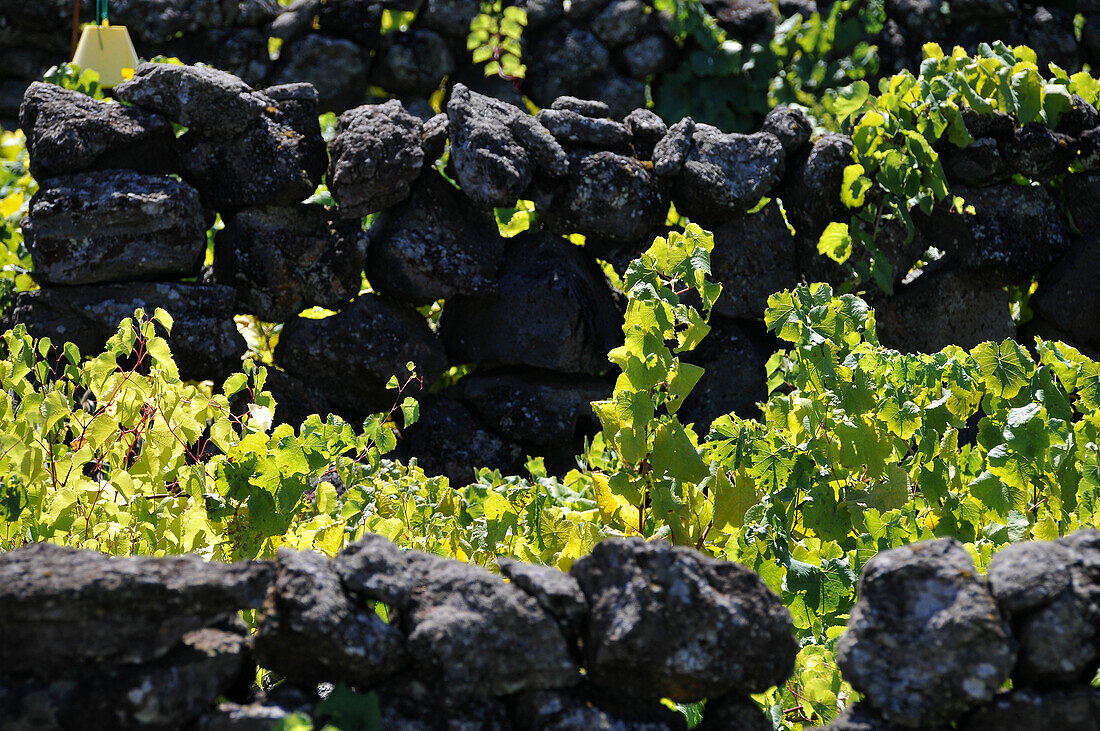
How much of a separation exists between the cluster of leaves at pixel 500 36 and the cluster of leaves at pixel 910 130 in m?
2.47

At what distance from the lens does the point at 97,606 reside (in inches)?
51.4

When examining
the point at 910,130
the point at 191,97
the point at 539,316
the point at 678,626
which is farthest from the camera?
the point at 910,130

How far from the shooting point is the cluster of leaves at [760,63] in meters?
5.53

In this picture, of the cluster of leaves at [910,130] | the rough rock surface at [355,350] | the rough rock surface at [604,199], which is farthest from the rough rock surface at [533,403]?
the cluster of leaves at [910,130]

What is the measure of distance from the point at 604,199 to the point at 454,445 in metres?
0.88

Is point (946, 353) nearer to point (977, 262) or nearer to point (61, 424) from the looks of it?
point (977, 262)

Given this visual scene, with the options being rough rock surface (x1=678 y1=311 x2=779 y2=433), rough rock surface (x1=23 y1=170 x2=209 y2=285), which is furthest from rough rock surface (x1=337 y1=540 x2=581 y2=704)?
rough rock surface (x1=678 y1=311 x2=779 y2=433)

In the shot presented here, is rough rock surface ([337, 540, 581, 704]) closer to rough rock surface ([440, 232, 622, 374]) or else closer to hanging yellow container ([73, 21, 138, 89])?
rough rock surface ([440, 232, 622, 374])

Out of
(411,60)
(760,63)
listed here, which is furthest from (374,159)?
(760,63)

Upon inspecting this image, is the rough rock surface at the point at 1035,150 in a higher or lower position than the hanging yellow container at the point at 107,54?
lower

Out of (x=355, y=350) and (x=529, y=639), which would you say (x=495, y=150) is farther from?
(x=529, y=639)

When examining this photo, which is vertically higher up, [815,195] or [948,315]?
[815,195]

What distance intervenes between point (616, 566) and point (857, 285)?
2236 mm

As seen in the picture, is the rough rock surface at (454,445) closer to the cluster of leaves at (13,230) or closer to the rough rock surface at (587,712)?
the cluster of leaves at (13,230)
